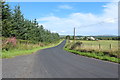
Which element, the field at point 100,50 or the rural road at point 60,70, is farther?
the field at point 100,50

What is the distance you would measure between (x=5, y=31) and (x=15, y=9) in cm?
980

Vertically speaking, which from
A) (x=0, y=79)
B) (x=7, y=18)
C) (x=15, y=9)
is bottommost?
(x=0, y=79)

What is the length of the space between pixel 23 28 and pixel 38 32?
16.3 m

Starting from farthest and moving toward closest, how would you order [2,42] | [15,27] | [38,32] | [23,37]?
[38,32] < [23,37] < [15,27] < [2,42]

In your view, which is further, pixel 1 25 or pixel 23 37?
pixel 23 37

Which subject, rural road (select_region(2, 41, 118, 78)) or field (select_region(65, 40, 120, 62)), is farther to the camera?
field (select_region(65, 40, 120, 62))

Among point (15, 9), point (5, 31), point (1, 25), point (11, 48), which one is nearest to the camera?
point (11, 48)

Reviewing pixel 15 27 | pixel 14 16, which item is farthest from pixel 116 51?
pixel 14 16

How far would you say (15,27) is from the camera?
41844 millimetres

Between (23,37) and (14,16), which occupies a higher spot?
(14,16)

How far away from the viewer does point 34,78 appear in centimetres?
688

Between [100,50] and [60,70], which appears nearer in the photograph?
[60,70]

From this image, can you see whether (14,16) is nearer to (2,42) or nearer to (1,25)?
(1,25)

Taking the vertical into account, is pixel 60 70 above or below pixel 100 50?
below
